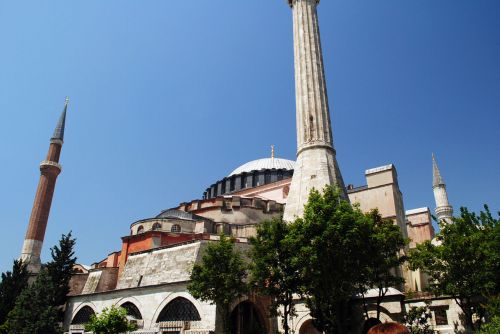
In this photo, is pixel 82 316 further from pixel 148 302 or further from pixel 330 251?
pixel 330 251

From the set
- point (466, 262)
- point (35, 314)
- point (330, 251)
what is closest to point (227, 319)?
point (330, 251)

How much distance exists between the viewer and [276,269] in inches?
441

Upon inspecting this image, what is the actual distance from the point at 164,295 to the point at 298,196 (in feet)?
21.5

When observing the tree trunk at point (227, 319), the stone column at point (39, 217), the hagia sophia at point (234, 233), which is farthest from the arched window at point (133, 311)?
the stone column at point (39, 217)

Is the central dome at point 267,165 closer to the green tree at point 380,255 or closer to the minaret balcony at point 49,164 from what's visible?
the minaret balcony at point 49,164

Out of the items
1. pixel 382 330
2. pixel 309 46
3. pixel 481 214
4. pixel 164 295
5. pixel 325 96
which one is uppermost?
pixel 309 46

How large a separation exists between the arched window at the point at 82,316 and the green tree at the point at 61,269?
3.47 feet

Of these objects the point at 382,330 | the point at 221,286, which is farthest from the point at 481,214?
the point at 382,330

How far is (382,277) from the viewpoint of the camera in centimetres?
1166

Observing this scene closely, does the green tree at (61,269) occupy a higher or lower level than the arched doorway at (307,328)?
higher

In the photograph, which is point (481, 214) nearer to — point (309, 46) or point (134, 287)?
point (309, 46)

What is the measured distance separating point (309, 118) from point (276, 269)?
7.89 m

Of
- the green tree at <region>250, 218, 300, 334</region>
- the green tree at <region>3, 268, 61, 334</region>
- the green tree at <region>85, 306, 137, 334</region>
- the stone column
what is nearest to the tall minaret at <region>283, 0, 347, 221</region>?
the green tree at <region>250, 218, 300, 334</region>

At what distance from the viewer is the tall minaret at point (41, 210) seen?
23.7 meters
